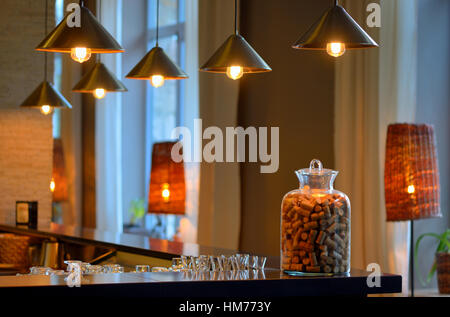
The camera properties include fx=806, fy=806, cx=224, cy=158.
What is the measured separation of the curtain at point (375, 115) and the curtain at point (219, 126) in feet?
4.56

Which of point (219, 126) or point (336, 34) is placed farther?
point (219, 126)

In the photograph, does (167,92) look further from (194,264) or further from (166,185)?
(194,264)

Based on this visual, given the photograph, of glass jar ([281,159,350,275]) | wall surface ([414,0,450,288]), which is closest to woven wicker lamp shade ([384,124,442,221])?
wall surface ([414,0,450,288])

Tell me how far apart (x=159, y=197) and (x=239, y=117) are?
1.17 m

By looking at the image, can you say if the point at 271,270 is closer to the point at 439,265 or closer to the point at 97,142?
Result: the point at 439,265

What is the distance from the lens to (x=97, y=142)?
A: 32.7 feet

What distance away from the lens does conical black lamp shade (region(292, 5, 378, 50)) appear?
3.28 metres

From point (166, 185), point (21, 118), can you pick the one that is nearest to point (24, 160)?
point (21, 118)

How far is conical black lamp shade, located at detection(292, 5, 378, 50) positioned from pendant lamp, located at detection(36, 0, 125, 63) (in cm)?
95

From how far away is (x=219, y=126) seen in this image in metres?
7.11

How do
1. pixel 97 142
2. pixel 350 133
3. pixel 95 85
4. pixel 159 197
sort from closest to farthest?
1. pixel 95 85
2. pixel 350 133
3. pixel 159 197
4. pixel 97 142

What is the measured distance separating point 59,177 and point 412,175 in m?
6.45

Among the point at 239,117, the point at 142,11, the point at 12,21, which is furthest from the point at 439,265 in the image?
the point at 142,11
